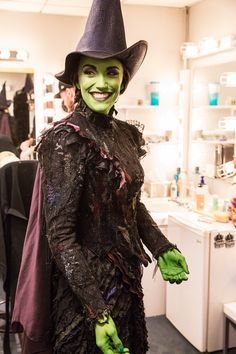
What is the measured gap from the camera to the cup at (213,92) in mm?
2822

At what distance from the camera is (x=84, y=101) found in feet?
3.64

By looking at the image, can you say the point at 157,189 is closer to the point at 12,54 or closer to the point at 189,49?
the point at 189,49

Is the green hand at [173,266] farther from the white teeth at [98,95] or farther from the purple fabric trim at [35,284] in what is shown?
the white teeth at [98,95]

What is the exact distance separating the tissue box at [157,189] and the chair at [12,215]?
4.59ft

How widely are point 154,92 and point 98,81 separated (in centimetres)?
213

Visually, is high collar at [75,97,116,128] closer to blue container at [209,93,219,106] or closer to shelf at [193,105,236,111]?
shelf at [193,105,236,111]

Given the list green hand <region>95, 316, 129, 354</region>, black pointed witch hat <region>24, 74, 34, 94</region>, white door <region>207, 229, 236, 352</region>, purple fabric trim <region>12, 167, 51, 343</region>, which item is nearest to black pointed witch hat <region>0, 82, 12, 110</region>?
black pointed witch hat <region>24, 74, 34, 94</region>

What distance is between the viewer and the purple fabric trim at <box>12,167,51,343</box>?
3.81 feet

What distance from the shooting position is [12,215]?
1.88 meters

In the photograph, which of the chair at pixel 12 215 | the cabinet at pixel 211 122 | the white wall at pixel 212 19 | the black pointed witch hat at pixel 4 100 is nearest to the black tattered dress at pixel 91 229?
the chair at pixel 12 215

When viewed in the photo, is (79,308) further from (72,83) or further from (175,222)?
(175,222)

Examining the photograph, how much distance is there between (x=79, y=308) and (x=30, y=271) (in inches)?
8.1

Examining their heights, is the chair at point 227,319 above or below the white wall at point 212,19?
below

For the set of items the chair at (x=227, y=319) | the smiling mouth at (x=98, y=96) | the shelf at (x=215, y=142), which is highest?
the smiling mouth at (x=98, y=96)
